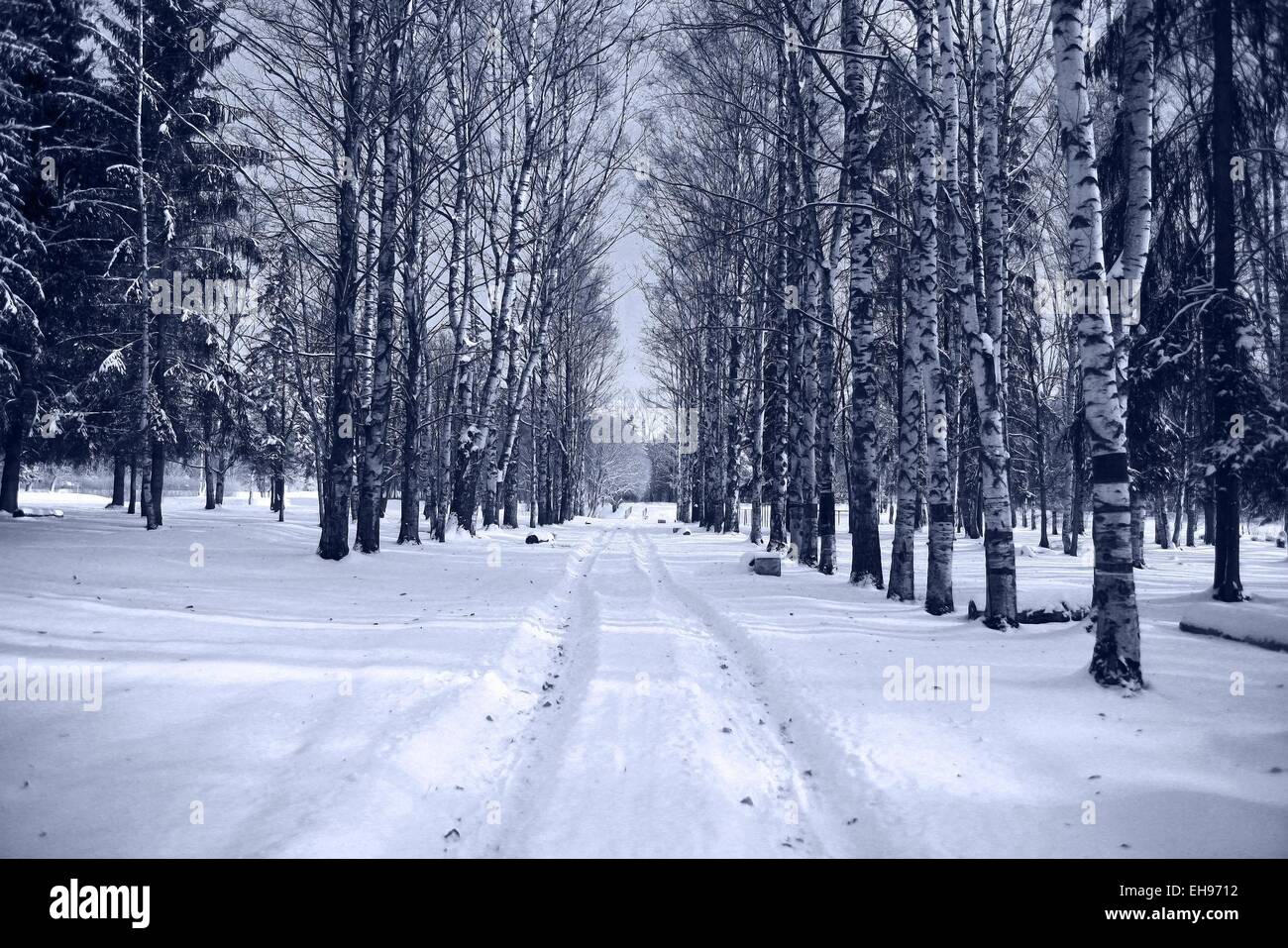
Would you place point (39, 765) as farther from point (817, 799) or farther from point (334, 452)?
point (334, 452)

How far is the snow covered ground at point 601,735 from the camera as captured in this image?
10.4ft

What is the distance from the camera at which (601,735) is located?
447 cm

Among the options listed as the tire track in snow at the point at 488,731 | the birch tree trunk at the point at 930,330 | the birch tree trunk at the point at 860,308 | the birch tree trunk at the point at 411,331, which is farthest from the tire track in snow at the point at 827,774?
the birch tree trunk at the point at 411,331

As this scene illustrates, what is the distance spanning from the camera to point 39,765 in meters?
3.55

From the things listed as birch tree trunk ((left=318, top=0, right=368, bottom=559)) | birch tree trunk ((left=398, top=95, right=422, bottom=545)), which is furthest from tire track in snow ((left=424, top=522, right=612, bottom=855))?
birch tree trunk ((left=398, top=95, right=422, bottom=545))

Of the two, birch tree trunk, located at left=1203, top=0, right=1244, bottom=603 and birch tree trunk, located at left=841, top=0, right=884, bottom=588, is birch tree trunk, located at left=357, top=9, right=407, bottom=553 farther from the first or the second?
birch tree trunk, located at left=1203, top=0, right=1244, bottom=603

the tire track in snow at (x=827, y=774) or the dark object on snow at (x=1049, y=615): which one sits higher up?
the dark object on snow at (x=1049, y=615)

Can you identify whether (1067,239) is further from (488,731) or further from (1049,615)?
(488,731)

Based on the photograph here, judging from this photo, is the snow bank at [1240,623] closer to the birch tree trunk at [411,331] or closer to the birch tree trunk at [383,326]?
the birch tree trunk at [383,326]

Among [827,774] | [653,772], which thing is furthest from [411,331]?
[827,774]

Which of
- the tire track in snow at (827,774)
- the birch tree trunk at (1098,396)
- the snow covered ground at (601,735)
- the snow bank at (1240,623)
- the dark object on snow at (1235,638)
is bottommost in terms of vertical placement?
the tire track in snow at (827,774)

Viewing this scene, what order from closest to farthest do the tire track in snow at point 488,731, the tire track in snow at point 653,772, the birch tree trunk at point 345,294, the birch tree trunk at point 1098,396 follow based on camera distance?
A: the tire track in snow at point 653,772 → the tire track in snow at point 488,731 → the birch tree trunk at point 1098,396 → the birch tree trunk at point 345,294

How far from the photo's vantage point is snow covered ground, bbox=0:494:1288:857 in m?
3.18
